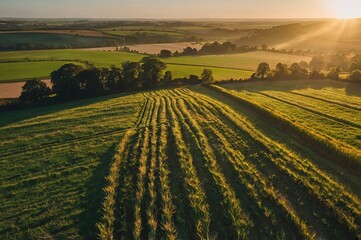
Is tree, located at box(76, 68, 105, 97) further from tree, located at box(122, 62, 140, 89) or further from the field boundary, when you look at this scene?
the field boundary

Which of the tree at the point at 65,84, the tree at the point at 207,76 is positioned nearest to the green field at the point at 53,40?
the tree at the point at 65,84

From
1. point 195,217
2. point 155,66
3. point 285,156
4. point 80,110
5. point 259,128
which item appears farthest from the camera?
point 155,66

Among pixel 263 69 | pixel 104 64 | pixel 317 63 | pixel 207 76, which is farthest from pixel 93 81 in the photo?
pixel 317 63

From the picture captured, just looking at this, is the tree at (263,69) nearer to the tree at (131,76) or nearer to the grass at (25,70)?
the tree at (131,76)

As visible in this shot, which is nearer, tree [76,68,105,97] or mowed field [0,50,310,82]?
tree [76,68,105,97]

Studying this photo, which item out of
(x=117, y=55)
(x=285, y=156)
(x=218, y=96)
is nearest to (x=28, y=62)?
(x=117, y=55)

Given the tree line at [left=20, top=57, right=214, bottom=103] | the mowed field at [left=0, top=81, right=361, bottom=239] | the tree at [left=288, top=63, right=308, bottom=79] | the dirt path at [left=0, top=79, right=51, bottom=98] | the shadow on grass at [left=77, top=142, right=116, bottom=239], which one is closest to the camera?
the mowed field at [left=0, top=81, right=361, bottom=239]

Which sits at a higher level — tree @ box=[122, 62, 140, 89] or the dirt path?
tree @ box=[122, 62, 140, 89]

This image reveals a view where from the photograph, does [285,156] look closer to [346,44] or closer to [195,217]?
[195,217]

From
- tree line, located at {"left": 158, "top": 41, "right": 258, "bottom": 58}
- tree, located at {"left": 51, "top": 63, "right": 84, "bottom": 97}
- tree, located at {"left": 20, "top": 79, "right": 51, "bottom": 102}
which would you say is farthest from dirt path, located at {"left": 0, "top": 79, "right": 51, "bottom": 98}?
tree line, located at {"left": 158, "top": 41, "right": 258, "bottom": 58}
